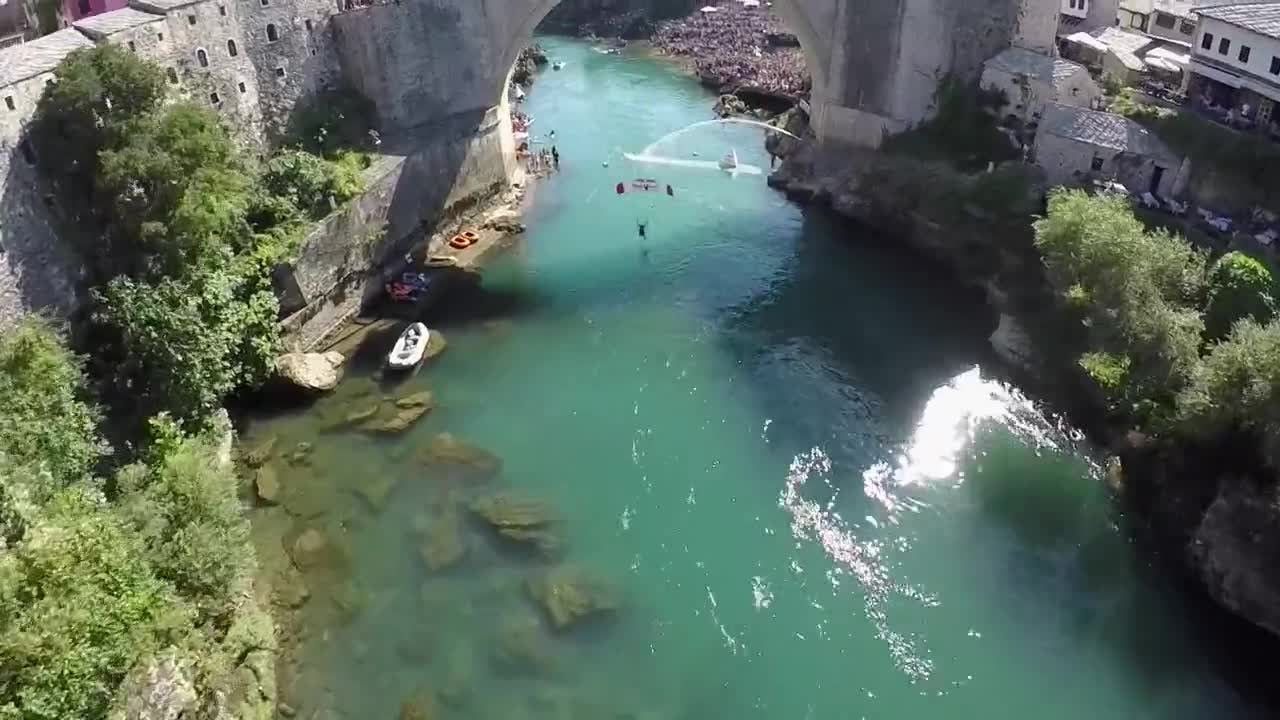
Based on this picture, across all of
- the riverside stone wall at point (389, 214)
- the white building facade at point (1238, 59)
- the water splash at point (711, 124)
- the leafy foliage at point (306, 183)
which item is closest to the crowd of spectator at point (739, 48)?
the water splash at point (711, 124)

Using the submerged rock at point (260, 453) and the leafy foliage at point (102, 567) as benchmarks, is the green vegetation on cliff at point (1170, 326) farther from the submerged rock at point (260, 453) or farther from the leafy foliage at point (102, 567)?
the submerged rock at point (260, 453)

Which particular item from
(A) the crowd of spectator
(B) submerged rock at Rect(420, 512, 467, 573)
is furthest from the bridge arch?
(B) submerged rock at Rect(420, 512, 467, 573)

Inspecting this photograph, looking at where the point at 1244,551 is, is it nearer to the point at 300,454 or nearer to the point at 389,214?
the point at 300,454

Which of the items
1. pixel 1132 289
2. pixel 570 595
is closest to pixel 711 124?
pixel 1132 289

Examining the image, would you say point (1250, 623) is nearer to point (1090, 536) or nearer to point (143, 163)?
point (1090, 536)

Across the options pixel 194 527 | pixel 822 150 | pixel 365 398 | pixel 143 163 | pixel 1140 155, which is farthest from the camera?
pixel 822 150

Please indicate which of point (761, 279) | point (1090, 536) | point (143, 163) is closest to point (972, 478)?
point (1090, 536)
